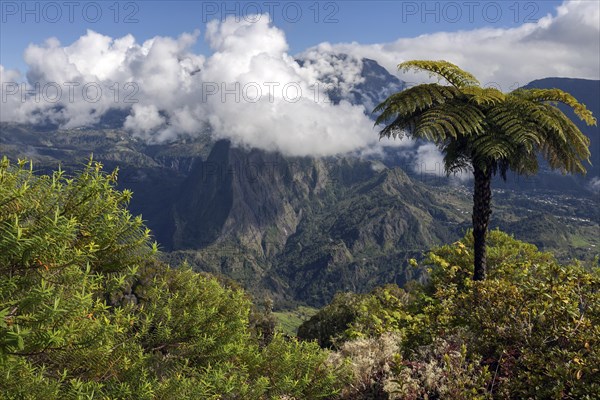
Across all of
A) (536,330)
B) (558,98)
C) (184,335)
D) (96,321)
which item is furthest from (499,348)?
(558,98)

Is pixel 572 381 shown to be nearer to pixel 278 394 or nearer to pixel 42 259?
pixel 278 394

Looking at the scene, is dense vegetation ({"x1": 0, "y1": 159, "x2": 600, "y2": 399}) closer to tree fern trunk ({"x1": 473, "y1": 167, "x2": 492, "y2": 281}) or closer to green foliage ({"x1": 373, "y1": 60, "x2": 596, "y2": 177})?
tree fern trunk ({"x1": 473, "y1": 167, "x2": 492, "y2": 281})

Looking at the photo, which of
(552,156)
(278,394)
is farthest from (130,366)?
(552,156)

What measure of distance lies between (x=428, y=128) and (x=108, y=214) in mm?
8883

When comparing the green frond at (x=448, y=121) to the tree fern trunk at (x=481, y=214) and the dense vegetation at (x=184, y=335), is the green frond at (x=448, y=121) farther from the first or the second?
the dense vegetation at (x=184, y=335)

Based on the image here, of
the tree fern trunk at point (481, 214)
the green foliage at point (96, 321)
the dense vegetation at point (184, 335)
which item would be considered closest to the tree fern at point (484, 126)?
the tree fern trunk at point (481, 214)

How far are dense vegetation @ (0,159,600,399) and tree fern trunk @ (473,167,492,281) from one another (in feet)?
8.58

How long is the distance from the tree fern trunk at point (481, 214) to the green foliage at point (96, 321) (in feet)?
22.6

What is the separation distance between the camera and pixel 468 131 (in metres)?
12.2

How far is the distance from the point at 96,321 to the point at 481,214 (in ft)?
38.3

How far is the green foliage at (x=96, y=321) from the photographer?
4.51m

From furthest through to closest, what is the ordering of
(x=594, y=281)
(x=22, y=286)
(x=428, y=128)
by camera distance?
(x=428, y=128) → (x=594, y=281) → (x=22, y=286)

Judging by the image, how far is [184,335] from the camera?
818 cm

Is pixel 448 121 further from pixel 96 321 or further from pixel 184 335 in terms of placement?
pixel 96 321
